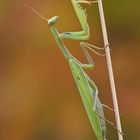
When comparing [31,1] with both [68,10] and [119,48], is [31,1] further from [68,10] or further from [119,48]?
[119,48]

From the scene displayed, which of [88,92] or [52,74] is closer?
[88,92]

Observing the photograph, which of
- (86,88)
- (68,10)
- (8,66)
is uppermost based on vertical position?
(68,10)

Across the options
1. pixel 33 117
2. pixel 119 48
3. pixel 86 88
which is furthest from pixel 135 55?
pixel 86 88

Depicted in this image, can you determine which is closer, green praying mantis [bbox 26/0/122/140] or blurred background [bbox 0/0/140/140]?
green praying mantis [bbox 26/0/122/140]

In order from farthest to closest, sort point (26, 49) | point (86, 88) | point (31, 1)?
1. point (26, 49)
2. point (31, 1)
3. point (86, 88)

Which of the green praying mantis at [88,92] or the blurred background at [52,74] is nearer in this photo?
the green praying mantis at [88,92]

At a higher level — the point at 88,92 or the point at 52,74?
the point at 52,74

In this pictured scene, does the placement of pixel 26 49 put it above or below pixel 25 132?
above

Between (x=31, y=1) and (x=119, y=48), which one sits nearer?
(x=31, y=1)
